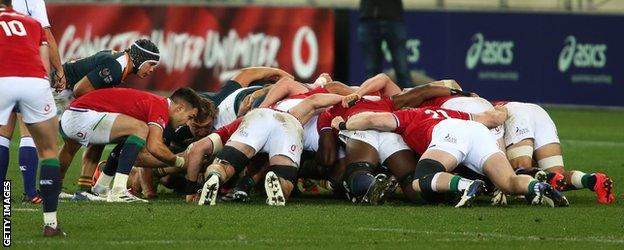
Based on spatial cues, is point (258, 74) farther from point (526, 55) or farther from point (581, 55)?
point (581, 55)

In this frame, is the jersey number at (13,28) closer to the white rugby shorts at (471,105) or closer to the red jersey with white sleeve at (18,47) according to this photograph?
the red jersey with white sleeve at (18,47)

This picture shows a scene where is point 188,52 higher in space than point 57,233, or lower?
lower

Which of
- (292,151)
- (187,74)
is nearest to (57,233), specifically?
(292,151)

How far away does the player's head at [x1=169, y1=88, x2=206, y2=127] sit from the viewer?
13.4 meters

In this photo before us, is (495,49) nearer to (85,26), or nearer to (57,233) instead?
(85,26)

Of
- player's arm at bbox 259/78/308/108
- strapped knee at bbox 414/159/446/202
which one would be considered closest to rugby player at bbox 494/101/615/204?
strapped knee at bbox 414/159/446/202

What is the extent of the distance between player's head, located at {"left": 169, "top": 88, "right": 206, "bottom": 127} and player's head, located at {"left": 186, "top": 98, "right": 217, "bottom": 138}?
4.6 inches

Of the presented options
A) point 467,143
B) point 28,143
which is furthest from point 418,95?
point 28,143

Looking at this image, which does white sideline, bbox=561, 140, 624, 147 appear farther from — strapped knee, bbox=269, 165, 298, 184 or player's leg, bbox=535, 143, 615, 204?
strapped knee, bbox=269, 165, 298, 184

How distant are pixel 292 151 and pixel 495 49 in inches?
535

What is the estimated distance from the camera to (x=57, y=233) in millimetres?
10359

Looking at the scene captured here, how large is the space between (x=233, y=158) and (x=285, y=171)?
18.1 inches

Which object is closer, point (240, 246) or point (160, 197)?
point (240, 246)

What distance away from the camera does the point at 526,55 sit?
2597 centimetres
